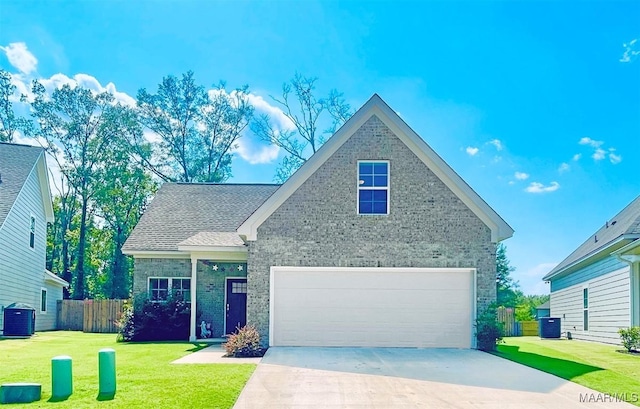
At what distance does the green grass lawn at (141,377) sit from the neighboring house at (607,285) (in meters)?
11.6

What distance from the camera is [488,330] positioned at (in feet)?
54.5

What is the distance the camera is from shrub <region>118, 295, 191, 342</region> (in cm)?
1977

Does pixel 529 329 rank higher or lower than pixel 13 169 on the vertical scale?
lower

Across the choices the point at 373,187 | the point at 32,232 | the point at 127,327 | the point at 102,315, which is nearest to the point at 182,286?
the point at 127,327

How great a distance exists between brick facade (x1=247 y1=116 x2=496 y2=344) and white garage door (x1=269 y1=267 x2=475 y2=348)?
32 centimetres

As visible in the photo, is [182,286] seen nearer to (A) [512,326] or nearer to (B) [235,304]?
(B) [235,304]

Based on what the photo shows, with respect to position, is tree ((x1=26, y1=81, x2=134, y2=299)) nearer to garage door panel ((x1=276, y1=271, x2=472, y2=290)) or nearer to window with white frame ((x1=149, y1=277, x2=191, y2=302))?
window with white frame ((x1=149, y1=277, x2=191, y2=302))

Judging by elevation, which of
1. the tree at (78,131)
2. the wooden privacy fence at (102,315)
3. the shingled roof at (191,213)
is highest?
the tree at (78,131)

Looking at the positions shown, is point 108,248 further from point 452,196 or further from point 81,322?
point 452,196

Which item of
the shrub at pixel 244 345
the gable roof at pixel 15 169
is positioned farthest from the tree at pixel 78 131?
the shrub at pixel 244 345

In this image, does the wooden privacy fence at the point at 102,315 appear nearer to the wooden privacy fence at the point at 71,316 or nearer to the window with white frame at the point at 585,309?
the wooden privacy fence at the point at 71,316

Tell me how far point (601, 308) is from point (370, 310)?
9.14 m

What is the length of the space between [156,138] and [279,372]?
2957cm

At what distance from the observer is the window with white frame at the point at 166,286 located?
21938 mm
